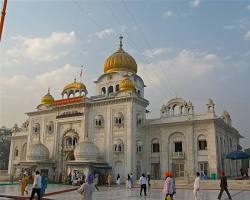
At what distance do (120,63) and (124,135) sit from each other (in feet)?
36.8

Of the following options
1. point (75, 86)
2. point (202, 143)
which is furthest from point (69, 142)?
point (202, 143)

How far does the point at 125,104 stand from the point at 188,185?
38.7ft

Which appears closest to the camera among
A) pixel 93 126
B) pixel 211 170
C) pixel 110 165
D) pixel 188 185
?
pixel 188 185

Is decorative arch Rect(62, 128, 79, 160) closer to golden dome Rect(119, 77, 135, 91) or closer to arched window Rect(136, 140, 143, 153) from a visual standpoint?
arched window Rect(136, 140, 143, 153)

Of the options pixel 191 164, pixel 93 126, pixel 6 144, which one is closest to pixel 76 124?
pixel 93 126

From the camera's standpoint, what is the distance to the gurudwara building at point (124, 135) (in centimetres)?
3447

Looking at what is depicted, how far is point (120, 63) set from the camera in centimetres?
4250

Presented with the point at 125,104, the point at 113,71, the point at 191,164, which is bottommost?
the point at 191,164

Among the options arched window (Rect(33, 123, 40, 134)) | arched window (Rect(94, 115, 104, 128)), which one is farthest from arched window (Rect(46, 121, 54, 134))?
arched window (Rect(94, 115, 104, 128))

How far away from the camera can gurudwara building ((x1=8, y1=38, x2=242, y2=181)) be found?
34469mm

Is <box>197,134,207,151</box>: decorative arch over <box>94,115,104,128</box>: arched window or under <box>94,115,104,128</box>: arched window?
under

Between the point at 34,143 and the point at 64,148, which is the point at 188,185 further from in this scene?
the point at 34,143

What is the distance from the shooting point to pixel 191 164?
34219 millimetres

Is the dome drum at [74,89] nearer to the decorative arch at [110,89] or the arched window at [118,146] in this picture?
the decorative arch at [110,89]
